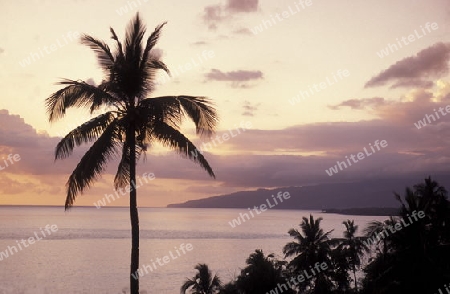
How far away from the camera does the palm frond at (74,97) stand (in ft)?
46.5

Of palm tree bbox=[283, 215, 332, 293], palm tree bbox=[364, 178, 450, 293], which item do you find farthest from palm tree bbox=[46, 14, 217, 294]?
palm tree bbox=[283, 215, 332, 293]

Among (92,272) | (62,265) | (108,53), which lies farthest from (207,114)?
(62,265)

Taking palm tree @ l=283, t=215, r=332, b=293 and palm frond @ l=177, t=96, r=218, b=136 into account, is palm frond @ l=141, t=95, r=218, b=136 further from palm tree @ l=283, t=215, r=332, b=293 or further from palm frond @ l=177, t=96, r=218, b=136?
palm tree @ l=283, t=215, r=332, b=293

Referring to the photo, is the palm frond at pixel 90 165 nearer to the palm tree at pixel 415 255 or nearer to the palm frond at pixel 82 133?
the palm frond at pixel 82 133

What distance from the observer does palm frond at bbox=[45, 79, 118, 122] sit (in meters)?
14.2

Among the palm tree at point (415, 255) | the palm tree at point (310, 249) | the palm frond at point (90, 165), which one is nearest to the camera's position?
the palm frond at point (90, 165)

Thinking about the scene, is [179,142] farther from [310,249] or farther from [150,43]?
[310,249]

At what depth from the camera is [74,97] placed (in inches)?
560

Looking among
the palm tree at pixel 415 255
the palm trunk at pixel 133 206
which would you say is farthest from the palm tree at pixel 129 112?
the palm tree at pixel 415 255

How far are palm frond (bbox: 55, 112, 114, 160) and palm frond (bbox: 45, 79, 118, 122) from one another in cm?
40

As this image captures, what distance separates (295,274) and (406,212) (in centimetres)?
1672

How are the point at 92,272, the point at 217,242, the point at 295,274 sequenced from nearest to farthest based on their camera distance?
the point at 295,274
the point at 92,272
the point at 217,242

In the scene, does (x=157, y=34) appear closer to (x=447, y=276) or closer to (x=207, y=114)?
(x=207, y=114)

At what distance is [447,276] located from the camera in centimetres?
2758
